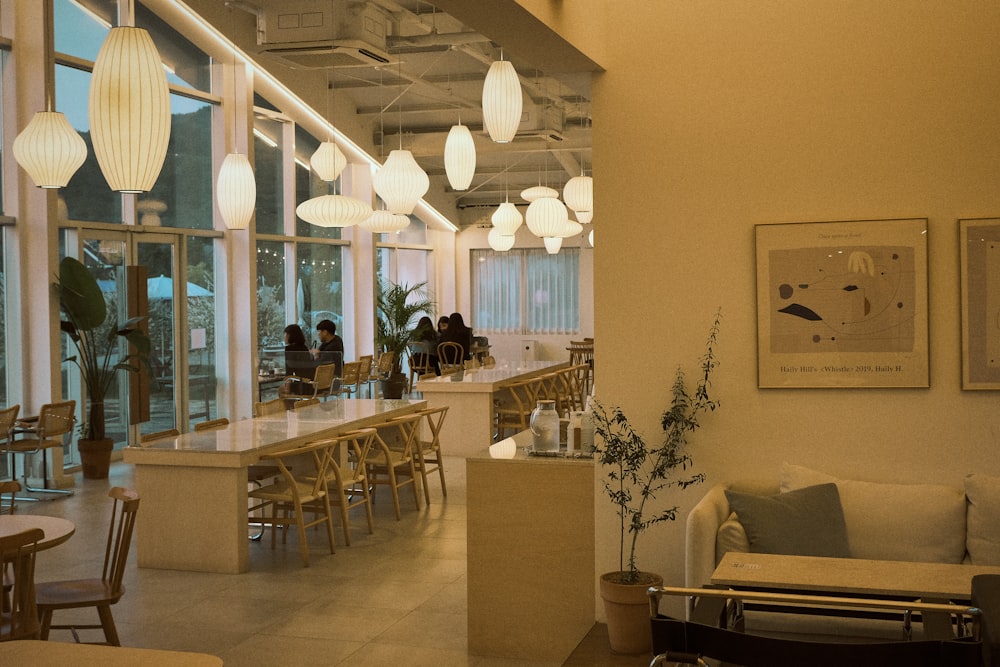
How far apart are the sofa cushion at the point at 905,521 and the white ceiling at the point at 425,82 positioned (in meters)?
2.26

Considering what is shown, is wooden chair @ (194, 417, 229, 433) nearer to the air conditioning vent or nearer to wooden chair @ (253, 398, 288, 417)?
wooden chair @ (253, 398, 288, 417)

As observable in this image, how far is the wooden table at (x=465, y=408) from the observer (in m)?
10.2

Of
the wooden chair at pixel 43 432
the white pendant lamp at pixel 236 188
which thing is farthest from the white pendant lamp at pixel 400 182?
the wooden chair at pixel 43 432

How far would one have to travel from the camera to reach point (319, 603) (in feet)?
18.0

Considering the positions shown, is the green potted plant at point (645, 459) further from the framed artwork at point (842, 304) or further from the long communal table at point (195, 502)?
the long communal table at point (195, 502)

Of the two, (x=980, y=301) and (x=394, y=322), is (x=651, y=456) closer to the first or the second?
(x=980, y=301)

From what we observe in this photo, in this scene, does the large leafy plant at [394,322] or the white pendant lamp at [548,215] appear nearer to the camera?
the white pendant lamp at [548,215]

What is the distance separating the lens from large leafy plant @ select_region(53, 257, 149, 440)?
9180 mm

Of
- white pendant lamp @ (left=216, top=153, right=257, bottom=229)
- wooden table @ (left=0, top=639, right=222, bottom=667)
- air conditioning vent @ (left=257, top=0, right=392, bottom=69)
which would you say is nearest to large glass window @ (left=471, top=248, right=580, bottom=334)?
air conditioning vent @ (left=257, top=0, right=392, bottom=69)

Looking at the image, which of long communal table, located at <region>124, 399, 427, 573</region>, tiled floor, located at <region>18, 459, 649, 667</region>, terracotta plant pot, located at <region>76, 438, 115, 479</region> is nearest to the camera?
tiled floor, located at <region>18, 459, 649, 667</region>

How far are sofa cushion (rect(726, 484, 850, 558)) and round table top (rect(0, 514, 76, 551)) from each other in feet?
8.71

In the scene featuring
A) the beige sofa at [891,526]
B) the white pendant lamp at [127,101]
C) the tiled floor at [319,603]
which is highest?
the white pendant lamp at [127,101]

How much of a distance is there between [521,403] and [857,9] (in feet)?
21.9

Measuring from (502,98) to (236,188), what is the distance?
2772 mm
